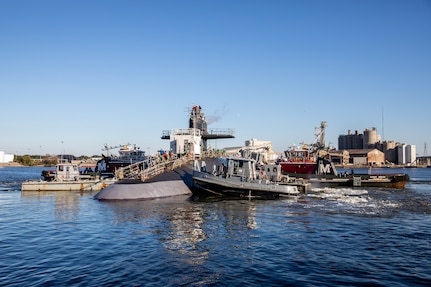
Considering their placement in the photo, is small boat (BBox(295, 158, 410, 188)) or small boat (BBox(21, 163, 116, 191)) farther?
small boat (BBox(295, 158, 410, 188))

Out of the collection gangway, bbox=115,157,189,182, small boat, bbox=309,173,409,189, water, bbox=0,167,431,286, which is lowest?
water, bbox=0,167,431,286

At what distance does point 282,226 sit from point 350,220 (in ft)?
19.2

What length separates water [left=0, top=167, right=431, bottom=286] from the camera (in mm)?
13453

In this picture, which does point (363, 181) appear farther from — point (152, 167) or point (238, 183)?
point (152, 167)

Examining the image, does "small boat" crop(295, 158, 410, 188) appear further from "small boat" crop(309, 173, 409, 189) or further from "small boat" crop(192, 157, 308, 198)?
"small boat" crop(192, 157, 308, 198)

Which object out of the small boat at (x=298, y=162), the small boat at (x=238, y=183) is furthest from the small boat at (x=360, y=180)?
the small boat at (x=238, y=183)

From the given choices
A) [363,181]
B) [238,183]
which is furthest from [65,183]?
[363,181]

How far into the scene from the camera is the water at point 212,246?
1345 centimetres

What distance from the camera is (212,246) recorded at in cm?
1806

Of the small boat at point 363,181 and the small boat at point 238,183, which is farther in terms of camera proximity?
the small boat at point 363,181

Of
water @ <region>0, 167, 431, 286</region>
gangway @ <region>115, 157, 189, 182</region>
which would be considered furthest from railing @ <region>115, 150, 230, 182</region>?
water @ <region>0, 167, 431, 286</region>

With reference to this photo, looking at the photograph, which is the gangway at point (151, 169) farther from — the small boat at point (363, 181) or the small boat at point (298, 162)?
the small boat at point (298, 162)

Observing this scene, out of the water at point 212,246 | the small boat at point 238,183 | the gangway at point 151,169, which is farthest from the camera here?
the gangway at point 151,169

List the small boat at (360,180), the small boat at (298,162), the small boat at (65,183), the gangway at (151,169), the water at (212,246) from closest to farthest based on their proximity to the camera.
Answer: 1. the water at (212,246)
2. the gangway at (151,169)
3. the small boat at (65,183)
4. the small boat at (360,180)
5. the small boat at (298,162)
